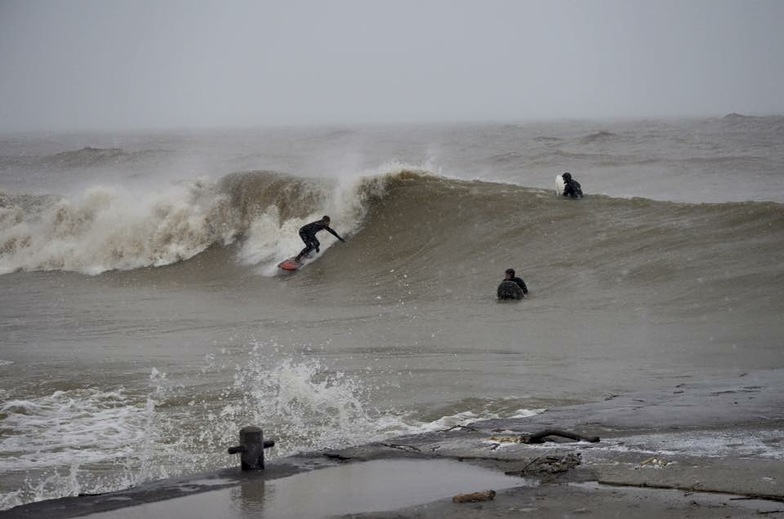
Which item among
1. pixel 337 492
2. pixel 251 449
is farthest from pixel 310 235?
pixel 337 492

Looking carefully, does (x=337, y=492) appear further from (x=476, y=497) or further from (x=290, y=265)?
(x=290, y=265)

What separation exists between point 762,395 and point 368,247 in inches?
546

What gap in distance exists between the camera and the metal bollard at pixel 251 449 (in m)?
6.81

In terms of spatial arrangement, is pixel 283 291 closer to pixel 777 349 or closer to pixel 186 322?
pixel 186 322

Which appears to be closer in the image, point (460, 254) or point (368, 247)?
point (460, 254)

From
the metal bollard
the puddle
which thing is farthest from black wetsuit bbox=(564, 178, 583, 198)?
the metal bollard

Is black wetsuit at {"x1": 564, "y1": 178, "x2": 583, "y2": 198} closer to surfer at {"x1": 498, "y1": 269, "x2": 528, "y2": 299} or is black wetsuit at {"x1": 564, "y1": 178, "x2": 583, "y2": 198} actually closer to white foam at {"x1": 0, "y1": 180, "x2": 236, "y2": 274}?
surfer at {"x1": 498, "y1": 269, "x2": 528, "y2": 299}

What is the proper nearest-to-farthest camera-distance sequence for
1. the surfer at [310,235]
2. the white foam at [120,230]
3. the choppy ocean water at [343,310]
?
the choppy ocean water at [343,310], the surfer at [310,235], the white foam at [120,230]

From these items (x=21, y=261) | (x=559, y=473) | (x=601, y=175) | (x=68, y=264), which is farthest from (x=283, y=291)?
(x=601, y=175)

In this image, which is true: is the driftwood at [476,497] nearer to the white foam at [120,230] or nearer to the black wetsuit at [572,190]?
the black wetsuit at [572,190]

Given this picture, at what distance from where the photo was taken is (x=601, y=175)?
127 ft

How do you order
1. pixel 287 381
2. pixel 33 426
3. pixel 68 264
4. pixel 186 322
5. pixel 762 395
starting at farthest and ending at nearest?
pixel 68 264, pixel 186 322, pixel 287 381, pixel 33 426, pixel 762 395

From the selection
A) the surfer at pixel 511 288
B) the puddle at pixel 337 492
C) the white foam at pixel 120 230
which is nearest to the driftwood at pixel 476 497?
the puddle at pixel 337 492

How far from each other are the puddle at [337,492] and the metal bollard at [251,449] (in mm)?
289
